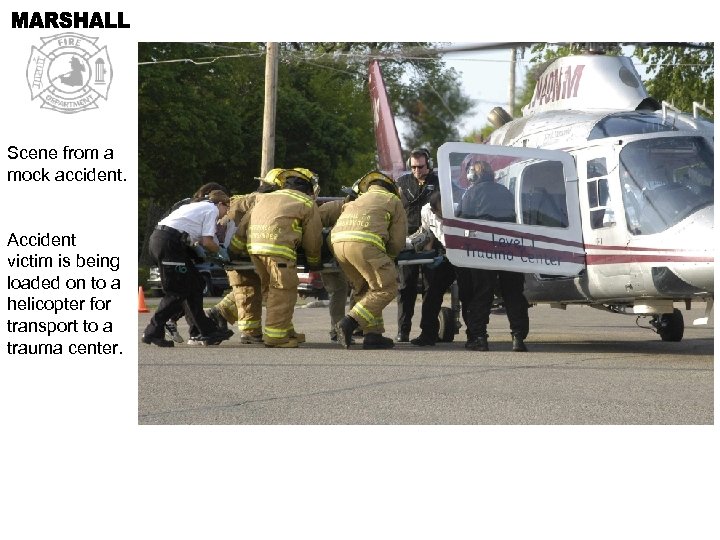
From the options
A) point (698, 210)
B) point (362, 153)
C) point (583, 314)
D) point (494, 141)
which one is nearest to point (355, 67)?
point (362, 153)

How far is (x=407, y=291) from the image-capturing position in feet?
48.4

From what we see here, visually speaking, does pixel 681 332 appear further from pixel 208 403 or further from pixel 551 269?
pixel 208 403

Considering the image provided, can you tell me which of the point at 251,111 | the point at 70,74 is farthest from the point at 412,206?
the point at 251,111

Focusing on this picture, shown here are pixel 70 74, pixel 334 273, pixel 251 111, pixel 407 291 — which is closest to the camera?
pixel 70 74

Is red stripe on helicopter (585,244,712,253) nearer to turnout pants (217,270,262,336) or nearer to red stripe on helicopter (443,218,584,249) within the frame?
red stripe on helicopter (443,218,584,249)

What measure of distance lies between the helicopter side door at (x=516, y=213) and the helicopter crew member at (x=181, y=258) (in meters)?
2.38

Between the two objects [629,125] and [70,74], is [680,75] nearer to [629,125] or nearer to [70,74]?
[629,125]

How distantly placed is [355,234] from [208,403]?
428 cm

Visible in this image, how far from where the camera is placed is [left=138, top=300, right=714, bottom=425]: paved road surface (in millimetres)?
8836

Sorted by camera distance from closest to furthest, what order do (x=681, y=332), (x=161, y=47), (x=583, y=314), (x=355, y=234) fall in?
1. (x=355, y=234)
2. (x=681, y=332)
3. (x=583, y=314)
4. (x=161, y=47)

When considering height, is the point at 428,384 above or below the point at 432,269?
below

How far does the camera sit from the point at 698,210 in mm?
12352

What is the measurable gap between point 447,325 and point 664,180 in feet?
10.7

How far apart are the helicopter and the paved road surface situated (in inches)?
29.0
